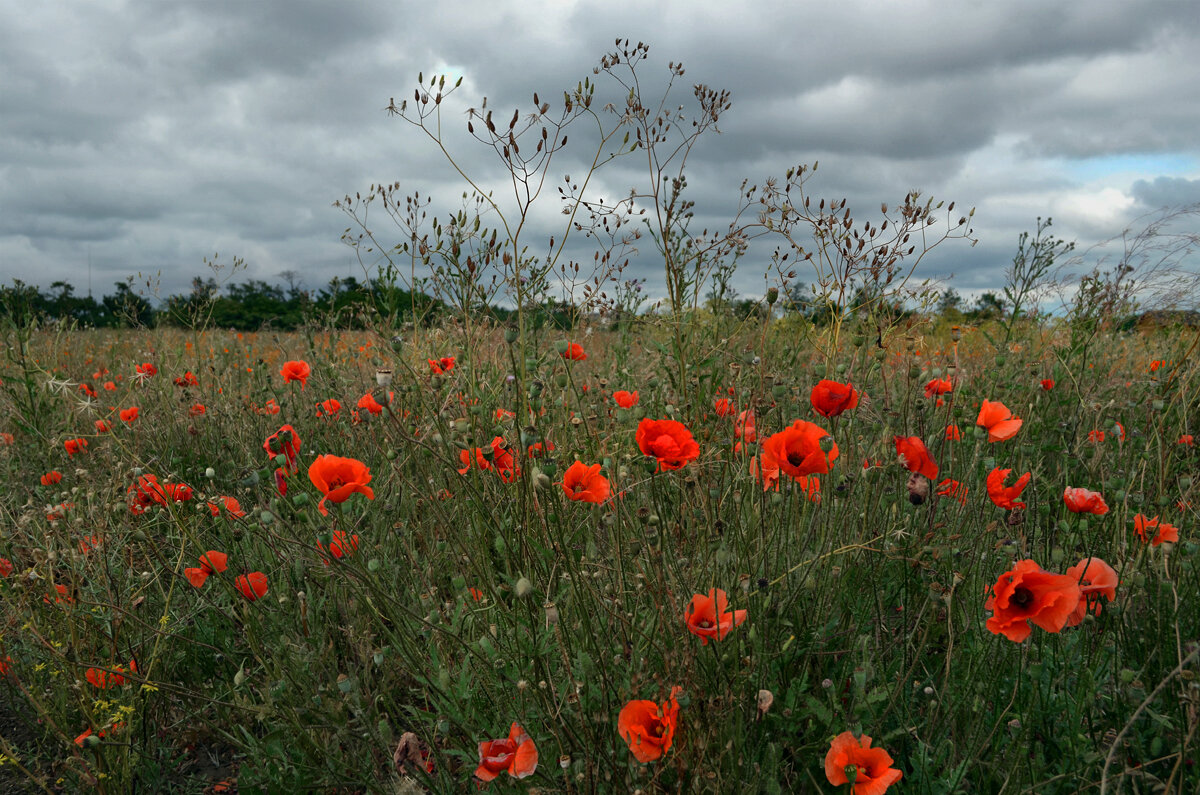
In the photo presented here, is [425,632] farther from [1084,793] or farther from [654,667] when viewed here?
[1084,793]

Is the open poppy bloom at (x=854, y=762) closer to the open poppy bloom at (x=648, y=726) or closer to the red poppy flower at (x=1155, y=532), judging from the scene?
the open poppy bloom at (x=648, y=726)

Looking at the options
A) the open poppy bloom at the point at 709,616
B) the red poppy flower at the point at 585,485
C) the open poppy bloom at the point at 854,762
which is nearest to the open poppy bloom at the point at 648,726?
the open poppy bloom at the point at 709,616

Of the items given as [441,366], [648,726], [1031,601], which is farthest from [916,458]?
[441,366]

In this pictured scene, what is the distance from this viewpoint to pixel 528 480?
164cm

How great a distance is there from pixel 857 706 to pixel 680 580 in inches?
17.9

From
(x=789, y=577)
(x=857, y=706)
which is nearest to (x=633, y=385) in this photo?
(x=789, y=577)

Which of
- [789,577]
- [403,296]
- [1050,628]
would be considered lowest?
[789,577]

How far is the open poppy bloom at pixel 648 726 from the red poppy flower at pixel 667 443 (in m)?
0.45

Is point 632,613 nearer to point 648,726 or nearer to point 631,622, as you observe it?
point 631,622

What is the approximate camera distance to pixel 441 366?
2.56 metres

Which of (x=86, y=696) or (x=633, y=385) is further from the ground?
(x=633, y=385)

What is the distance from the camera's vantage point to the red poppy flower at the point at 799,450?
146cm

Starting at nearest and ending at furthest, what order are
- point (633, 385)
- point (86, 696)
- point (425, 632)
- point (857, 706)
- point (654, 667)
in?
point (857, 706) → point (654, 667) → point (86, 696) → point (425, 632) → point (633, 385)

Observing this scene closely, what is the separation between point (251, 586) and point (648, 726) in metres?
1.19
